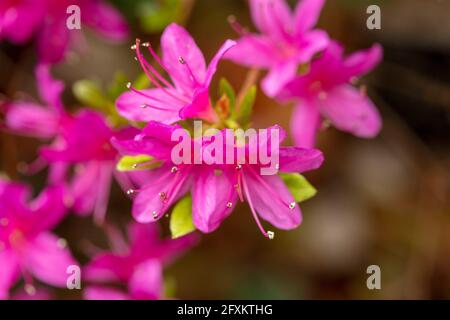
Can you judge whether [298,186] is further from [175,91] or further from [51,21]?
[51,21]

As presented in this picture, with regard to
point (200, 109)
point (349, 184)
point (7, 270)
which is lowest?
point (7, 270)

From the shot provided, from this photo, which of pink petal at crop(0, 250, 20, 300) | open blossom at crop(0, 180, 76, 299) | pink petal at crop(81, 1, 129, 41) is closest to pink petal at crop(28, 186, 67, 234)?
open blossom at crop(0, 180, 76, 299)

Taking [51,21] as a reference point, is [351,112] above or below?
below

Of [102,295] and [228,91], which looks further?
[102,295]

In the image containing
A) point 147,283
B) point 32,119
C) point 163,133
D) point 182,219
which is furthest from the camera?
point 32,119

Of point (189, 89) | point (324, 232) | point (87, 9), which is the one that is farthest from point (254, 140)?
point (324, 232)

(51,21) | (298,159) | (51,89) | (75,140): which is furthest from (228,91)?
(51,21)

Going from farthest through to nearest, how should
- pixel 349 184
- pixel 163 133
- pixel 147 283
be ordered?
1. pixel 349 184
2. pixel 147 283
3. pixel 163 133

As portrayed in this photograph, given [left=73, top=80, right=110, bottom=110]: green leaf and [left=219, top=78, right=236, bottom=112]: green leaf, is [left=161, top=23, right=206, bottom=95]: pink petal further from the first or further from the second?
[left=73, top=80, right=110, bottom=110]: green leaf
